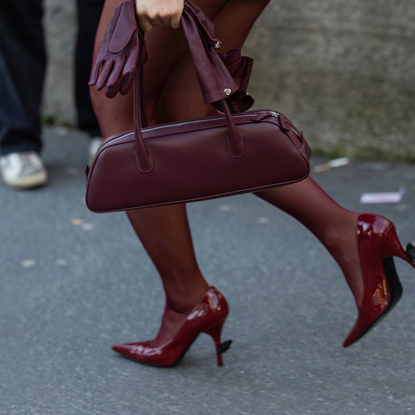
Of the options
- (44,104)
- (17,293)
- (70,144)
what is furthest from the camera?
(44,104)

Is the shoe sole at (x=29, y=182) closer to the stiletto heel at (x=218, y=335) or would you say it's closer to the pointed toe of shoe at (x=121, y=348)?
the pointed toe of shoe at (x=121, y=348)

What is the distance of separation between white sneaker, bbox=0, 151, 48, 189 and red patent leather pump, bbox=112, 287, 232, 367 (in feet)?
5.65

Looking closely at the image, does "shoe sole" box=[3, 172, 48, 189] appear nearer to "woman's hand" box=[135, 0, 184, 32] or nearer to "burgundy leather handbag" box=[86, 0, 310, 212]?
"burgundy leather handbag" box=[86, 0, 310, 212]

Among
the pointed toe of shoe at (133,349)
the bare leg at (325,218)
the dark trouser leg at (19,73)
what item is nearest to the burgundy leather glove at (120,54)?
the bare leg at (325,218)

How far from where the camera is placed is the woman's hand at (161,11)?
109 cm

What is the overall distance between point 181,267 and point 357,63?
2157mm

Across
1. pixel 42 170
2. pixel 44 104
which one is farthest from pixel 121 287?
pixel 44 104

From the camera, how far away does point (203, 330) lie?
4.94 feet

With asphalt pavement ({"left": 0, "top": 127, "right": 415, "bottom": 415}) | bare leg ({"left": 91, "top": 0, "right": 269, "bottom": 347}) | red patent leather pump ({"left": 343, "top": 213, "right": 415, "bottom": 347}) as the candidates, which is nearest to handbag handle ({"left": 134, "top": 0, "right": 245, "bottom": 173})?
bare leg ({"left": 91, "top": 0, "right": 269, "bottom": 347})

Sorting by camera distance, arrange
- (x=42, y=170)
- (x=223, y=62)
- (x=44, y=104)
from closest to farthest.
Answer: (x=223, y=62), (x=42, y=170), (x=44, y=104)

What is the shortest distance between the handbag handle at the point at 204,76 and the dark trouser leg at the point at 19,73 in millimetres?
2187

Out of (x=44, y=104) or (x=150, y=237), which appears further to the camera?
(x=44, y=104)

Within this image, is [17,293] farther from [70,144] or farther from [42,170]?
[70,144]

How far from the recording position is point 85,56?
130 inches
